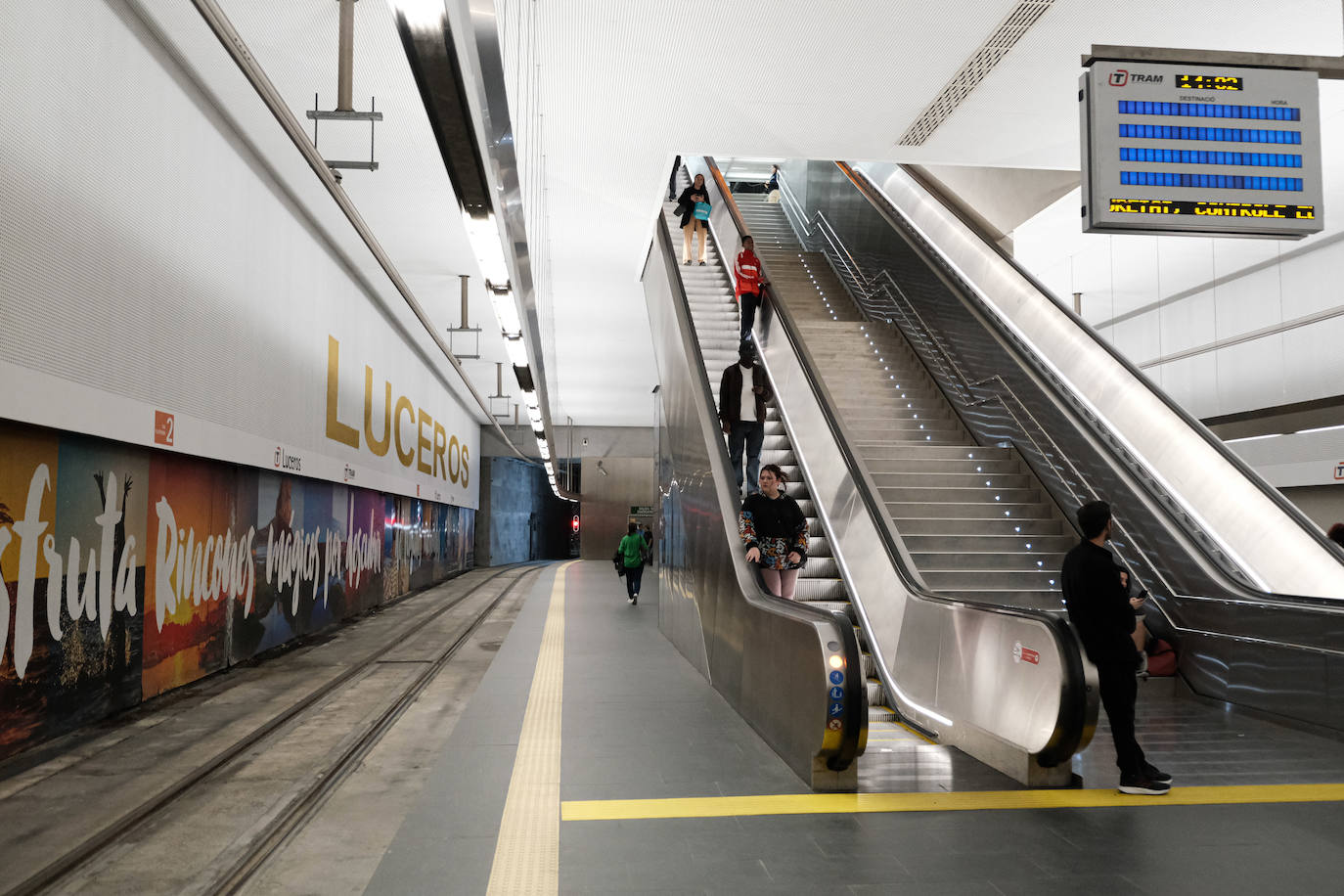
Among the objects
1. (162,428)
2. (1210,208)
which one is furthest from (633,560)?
(1210,208)

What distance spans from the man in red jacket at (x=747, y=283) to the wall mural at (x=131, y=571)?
5.86 metres

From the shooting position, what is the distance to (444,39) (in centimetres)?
379

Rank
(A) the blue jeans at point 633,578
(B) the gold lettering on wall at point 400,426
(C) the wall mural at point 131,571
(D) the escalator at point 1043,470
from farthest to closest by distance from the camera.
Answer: (B) the gold lettering on wall at point 400,426 < (A) the blue jeans at point 633,578 < (D) the escalator at point 1043,470 < (C) the wall mural at point 131,571

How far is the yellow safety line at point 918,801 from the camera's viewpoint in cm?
403

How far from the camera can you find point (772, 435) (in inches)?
401

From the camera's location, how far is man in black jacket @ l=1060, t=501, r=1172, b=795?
14.1 ft

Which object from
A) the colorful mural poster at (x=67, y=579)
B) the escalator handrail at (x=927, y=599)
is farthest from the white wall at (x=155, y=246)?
the escalator handrail at (x=927, y=599)

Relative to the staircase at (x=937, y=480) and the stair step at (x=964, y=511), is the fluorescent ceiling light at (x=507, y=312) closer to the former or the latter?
the staircase at (x=937, y=480)

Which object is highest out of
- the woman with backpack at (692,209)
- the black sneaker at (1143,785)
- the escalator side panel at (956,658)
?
the woman with backpack at (692,209)

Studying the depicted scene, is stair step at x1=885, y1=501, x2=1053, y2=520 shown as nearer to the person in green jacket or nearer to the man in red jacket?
the man in red jacket

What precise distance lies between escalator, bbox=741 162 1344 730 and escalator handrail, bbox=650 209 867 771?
1.22 m

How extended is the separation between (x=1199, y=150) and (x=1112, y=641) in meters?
3.40

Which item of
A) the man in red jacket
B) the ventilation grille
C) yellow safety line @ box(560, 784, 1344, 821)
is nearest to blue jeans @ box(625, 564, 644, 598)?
the man in red jacket

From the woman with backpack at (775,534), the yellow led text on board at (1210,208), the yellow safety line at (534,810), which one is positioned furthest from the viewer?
the woman with backpack at (775,534)
